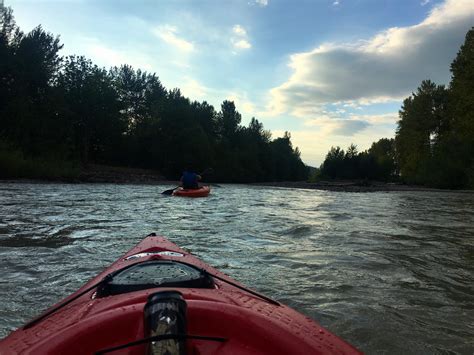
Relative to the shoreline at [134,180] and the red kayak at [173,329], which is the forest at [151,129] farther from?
the red kayak at [173,329]

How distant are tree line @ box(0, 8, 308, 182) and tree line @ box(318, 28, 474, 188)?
12.8 meters

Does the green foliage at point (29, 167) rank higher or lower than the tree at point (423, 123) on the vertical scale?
lower

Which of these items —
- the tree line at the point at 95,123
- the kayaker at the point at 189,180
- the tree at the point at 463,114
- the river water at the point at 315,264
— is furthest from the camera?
the tree at the point at 463,114

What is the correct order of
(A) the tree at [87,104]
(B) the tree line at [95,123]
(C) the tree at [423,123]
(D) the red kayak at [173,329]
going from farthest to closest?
(C) the tree at [423,123] < (A) the tree at [87,104] < (B) the tree line at [95,123] < (D) the red kayak at [173,329]

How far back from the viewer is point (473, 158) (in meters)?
31.6

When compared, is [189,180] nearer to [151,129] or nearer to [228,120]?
[151,129]

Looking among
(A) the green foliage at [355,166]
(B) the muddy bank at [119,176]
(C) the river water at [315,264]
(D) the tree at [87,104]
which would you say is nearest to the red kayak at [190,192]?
(C) the river water at [315,264]

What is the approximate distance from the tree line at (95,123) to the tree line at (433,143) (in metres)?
12.8

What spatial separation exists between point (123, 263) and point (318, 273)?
265 centimetres

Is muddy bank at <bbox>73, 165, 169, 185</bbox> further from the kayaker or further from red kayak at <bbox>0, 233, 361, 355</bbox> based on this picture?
red kayak at <bbox>0, 233, 361, 355</bbox>

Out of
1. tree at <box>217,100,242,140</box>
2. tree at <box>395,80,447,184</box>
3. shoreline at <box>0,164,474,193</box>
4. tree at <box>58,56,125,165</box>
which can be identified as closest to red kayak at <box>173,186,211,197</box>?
shoreline at <box>0,164,474,193</box>

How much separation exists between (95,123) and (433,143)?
1307 inches

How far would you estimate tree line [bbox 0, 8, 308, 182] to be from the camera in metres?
28.7

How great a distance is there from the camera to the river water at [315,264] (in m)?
3.27
